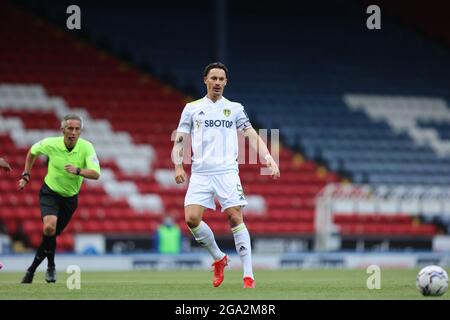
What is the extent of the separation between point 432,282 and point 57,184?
4836 millimetres

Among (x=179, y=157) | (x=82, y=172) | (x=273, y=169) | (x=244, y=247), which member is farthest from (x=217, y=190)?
(x=82, y=172)

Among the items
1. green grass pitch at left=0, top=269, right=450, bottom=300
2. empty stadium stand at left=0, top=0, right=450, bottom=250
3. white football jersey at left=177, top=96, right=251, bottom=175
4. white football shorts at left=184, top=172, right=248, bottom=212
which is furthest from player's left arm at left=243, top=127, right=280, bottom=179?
empty stadium stand at left=0, top=0, right=450, bottom=250

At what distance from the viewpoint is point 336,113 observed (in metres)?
31.4

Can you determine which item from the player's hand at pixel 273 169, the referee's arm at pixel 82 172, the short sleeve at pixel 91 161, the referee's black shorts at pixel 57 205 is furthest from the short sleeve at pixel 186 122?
the referee's black shorts at pixel 57 205

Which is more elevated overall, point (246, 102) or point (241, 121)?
point (246, 102)

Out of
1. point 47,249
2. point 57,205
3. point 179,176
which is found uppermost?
point 179,176

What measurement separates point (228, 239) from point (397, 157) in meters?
6.50

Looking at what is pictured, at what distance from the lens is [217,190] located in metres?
12.1

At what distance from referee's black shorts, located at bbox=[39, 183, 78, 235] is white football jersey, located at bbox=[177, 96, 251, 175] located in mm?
2306

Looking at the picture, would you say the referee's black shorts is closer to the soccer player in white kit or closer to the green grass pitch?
the green grass pitch

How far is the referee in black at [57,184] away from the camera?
1346 cm

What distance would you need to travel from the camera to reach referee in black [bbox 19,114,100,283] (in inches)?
530

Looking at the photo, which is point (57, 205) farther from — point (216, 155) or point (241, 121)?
point (241, 121)
